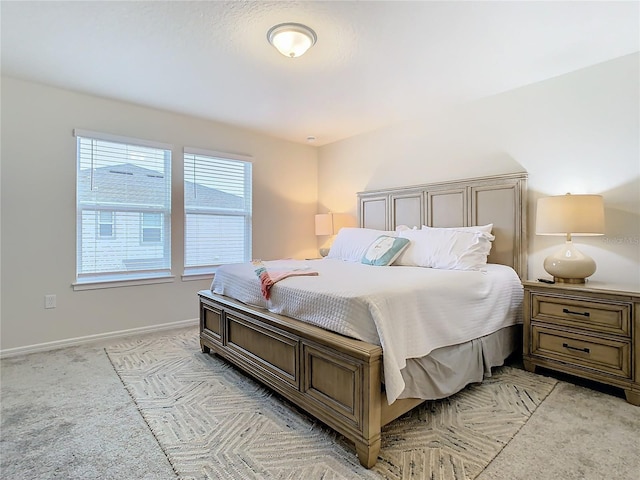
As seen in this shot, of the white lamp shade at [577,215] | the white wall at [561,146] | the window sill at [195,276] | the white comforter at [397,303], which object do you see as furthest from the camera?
the window sill at [195,276]

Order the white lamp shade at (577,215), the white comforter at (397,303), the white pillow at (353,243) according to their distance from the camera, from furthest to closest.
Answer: the white pillow at (353,243) → the white lamp shade at (577,215) → the white comforter at (397,303)

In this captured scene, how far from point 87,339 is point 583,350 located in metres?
4.24

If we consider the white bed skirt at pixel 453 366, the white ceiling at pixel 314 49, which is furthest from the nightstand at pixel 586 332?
the white ceiling at pixel 314 49

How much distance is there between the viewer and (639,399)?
2.11m

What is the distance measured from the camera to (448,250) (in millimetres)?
2932

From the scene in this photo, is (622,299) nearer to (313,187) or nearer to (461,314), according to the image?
(461,314)

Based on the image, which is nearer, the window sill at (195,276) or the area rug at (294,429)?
the area rug at (294,429)

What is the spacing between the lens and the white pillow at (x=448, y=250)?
283 cm

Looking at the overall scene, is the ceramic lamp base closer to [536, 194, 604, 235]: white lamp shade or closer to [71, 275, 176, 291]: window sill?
[536, 194, 604, 235]: white lamp shade

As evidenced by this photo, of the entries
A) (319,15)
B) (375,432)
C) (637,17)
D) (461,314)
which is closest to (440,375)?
(461,314)

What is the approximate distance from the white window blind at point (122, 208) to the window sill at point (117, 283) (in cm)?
5

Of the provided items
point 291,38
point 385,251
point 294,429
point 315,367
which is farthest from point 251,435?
point 291,38

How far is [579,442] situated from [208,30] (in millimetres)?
3254

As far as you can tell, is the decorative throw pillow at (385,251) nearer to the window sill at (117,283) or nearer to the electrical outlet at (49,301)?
the window sill at (117,283)
